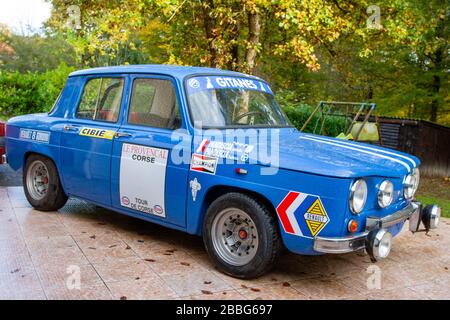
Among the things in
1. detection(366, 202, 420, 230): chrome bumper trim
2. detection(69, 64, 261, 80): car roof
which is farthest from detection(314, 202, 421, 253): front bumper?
detection(69, 64, 261, 80): car roof

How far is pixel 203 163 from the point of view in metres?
4.54

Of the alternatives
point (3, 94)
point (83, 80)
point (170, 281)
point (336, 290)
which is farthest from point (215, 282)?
point (3, 94)

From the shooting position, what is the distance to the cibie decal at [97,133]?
5.40 m

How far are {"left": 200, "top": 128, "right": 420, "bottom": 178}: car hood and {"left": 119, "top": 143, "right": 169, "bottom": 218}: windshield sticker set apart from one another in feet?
2.60

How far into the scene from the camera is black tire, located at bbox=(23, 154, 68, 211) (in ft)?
20.5

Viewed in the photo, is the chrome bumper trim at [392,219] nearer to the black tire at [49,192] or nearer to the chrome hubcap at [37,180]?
the black tire at [49,192]

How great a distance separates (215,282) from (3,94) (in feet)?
39.3

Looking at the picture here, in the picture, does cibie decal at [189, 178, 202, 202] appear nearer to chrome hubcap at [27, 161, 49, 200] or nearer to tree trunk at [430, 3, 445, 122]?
chrome hubcap at [27, 161, 49, 200]

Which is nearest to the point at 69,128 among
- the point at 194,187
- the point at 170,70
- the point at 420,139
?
the point at 170,70

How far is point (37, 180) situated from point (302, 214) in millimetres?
4194

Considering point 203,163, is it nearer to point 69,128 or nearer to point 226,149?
point 226,149

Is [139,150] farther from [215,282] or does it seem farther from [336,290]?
[336,290]

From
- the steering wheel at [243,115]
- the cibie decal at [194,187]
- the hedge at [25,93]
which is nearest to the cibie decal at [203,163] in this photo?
the cibie decal at [194,187]
